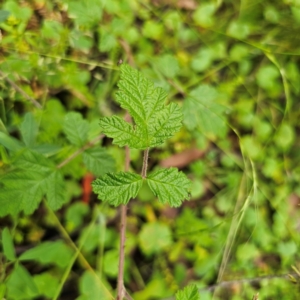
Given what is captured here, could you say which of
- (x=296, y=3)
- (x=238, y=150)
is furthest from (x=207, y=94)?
(x=296, y=3)

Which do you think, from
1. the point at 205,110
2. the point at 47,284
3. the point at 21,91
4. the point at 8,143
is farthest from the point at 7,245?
the point at 205,110

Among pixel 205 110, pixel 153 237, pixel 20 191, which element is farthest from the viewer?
pixel 153 237

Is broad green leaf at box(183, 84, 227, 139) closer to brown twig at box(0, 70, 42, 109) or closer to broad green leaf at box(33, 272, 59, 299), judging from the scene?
brown twig at box(0, 70, 42, 109)

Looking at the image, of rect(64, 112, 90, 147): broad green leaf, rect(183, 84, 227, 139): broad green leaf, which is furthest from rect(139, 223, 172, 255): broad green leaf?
rect(64, 112, 90, 147): broad green leaf

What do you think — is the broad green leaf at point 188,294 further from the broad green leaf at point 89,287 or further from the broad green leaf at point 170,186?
the broad green leaf at point 89,287

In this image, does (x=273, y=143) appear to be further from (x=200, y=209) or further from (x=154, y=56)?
(x=154, y=56)

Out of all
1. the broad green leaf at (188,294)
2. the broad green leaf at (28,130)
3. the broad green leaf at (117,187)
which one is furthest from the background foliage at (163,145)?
the broad green leaf at (188,294)

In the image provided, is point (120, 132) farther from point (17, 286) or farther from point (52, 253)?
point (17, 286)

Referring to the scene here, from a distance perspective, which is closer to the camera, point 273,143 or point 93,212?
point 93,212
